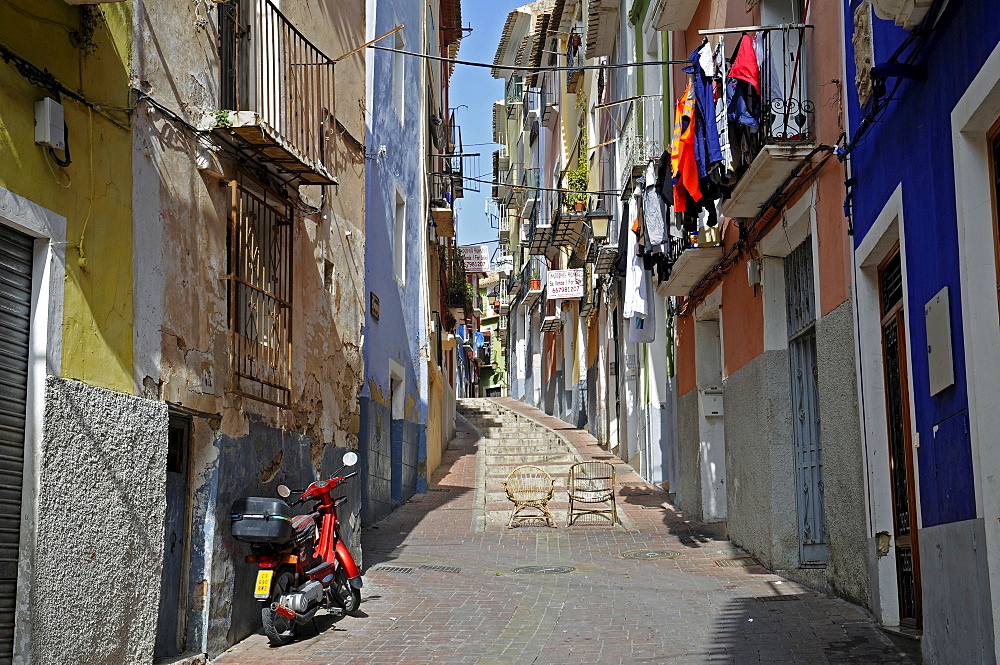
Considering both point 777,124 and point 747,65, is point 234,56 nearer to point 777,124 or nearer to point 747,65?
point 747,65

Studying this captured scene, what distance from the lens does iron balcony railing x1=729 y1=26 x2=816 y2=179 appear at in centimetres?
1019

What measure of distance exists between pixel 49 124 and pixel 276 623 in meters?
4.40

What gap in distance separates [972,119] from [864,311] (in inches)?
125

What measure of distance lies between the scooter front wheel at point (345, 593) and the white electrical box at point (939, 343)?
17.7 feet

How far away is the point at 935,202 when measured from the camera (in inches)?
255

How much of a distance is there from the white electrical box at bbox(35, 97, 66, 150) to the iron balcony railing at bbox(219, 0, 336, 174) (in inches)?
98.9

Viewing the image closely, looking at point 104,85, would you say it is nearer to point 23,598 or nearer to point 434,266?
point 23,598

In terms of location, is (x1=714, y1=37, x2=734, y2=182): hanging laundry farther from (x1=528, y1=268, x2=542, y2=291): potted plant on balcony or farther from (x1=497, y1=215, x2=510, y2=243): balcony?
(x1=497, y1=215, x2=510, y2=243): balcony

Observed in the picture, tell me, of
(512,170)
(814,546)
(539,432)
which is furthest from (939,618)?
Answer: (512,170)

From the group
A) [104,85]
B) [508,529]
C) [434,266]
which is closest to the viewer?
[104,85]

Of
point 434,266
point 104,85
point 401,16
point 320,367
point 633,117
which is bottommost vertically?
point 320,367

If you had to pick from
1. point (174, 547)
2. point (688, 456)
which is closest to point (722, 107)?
point (174, 547)

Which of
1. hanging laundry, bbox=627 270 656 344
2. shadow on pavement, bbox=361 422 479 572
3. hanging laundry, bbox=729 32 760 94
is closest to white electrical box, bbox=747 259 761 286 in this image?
hanging laundry, bbox=729 32 760 94

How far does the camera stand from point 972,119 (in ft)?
18.6
